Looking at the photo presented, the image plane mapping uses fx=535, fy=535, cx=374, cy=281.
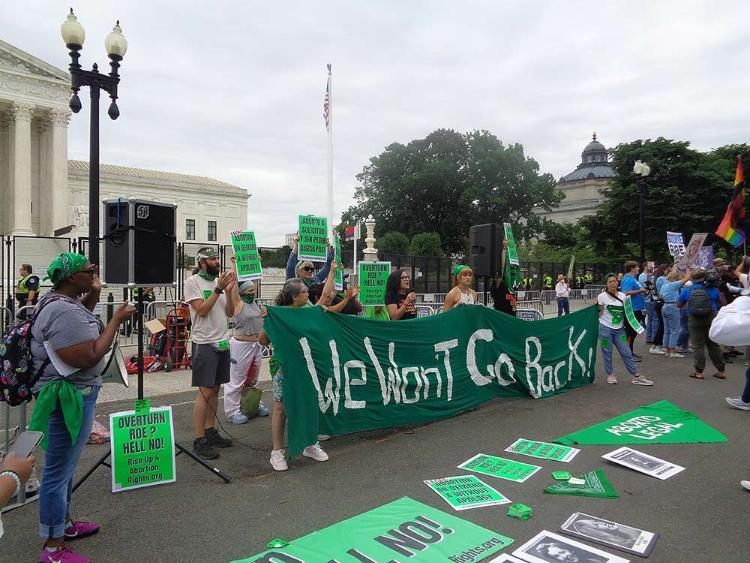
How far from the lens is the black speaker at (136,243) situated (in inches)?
184

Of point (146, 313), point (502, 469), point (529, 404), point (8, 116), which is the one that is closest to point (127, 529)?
point (502, 469)

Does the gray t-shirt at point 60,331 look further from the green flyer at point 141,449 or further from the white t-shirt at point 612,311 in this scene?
the white t-shirt at point 612,311

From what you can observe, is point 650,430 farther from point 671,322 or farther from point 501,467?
point 671,322

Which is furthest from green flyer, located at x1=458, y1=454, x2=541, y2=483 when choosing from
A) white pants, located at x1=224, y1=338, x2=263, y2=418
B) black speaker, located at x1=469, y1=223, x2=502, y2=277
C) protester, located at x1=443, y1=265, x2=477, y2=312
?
black speaker, located at x1=469, y1=223, x2=502, y2=277

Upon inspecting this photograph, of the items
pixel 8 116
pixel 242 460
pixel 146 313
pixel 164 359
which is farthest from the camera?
pixel 8 116

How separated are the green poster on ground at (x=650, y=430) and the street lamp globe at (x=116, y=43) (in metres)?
8.55

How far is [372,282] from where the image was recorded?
7238 millimetres

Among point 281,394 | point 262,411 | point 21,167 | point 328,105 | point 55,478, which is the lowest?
point 262,411

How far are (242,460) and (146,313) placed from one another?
9310 mm

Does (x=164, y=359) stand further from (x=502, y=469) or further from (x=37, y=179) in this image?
(x=37, y=179)

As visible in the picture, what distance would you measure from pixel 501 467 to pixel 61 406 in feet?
12.0

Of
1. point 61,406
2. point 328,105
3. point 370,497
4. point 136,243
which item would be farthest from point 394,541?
point 328,105

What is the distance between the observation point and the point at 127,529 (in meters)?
3.80

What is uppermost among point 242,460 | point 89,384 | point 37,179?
point 37,179
